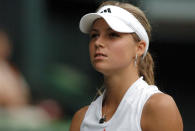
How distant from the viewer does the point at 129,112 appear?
115 inches

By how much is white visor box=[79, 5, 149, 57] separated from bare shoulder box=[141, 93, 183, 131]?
481mm

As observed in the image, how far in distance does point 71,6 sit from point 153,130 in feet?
21.2

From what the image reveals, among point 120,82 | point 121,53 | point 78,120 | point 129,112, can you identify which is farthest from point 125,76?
point 78,120

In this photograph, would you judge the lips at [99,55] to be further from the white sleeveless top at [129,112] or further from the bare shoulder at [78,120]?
the bare shoulder at [78,120]

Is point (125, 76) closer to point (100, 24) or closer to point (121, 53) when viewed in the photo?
point (121, 53)

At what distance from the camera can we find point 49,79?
8.24 meters

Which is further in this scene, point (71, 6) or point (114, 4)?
point (71, 6)

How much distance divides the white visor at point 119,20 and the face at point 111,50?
2.1 inches

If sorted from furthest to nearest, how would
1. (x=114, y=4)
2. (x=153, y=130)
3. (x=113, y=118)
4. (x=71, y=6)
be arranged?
(x=71, y=6) < (x=114, y=4) < (x=113, y=118) < (x=153, y=130)

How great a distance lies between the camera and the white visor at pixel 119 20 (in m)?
3.01

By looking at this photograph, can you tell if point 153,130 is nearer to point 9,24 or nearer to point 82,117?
point 82,117

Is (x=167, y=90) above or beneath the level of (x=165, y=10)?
beneath

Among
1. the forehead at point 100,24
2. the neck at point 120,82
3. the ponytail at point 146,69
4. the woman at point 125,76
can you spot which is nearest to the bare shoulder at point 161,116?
the woman at point 125,76

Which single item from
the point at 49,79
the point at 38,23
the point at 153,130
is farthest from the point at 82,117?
the point at 38,23
